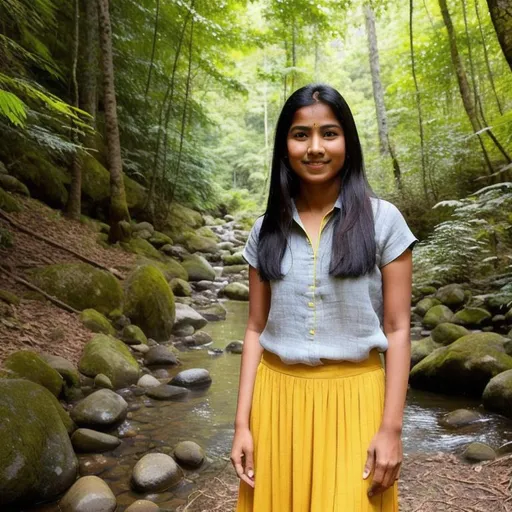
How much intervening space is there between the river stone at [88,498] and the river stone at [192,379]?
2115 millimetres

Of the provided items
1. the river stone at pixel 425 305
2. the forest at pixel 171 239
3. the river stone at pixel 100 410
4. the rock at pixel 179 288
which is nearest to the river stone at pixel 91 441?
the forest at pixel 171 239

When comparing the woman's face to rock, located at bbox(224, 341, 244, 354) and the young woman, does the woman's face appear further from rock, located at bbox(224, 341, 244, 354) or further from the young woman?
rock, located at bbox(224, 341, 244, 354)

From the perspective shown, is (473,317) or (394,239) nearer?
(394,239)

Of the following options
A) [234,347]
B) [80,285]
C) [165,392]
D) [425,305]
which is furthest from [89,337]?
[425,305]

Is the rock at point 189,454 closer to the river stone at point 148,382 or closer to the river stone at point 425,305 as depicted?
the river stone at point 148,382

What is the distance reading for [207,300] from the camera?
9.74 m

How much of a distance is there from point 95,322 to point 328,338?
4.75 metres

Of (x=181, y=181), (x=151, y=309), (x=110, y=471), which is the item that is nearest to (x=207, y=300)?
(x=151, y=309)

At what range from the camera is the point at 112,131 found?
796 centimetres

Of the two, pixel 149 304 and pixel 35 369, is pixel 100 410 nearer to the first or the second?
pixel 35 369

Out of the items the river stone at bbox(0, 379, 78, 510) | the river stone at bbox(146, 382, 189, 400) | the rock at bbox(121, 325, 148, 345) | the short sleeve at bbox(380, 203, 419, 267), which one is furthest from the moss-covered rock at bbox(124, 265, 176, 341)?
the short sleeve at bbox(380, 203, 419, 267)

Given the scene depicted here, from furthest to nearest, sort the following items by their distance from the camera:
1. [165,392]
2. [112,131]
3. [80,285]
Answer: [112,131] → [80,285] → [165,392]

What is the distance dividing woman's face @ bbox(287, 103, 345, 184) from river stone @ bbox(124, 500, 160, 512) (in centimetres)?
241

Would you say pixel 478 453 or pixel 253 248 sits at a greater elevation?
pixel 253 248
